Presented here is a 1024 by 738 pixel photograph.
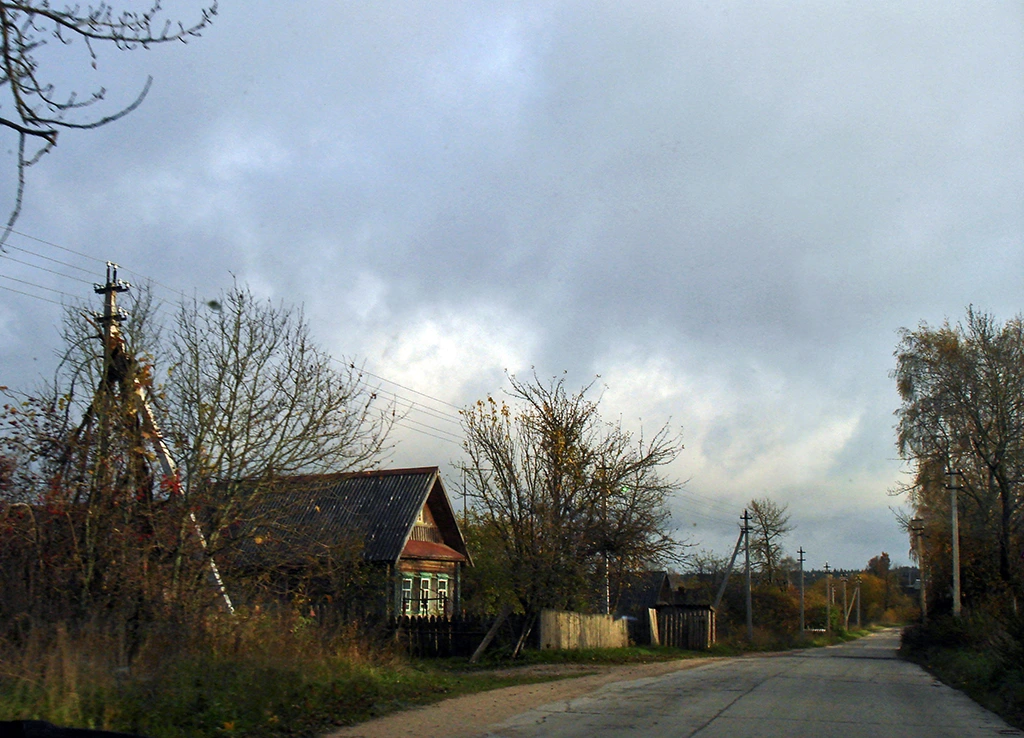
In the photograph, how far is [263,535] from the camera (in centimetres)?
1508

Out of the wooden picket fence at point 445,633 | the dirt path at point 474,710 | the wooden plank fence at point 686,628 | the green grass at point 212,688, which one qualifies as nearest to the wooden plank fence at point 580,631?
the wooden picket fence at point 445,633

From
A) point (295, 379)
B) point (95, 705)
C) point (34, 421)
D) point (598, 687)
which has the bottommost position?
point (598, 687)

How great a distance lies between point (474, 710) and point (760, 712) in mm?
4191

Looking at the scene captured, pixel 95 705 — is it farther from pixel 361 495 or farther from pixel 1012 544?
pixel 1012 544

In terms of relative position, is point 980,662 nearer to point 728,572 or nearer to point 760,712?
point 760,712

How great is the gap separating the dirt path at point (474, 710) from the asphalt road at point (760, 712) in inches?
14.3

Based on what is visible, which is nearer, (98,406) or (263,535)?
(98,406)

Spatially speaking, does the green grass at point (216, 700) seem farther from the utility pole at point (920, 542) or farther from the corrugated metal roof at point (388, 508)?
the utility pole at point (920, 542)

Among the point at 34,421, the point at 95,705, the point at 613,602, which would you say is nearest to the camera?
the point at 95,705

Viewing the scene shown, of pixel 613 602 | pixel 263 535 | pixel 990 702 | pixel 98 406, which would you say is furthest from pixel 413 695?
pixel 613 602

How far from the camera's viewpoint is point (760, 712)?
13.0 m

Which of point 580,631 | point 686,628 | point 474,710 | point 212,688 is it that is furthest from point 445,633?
point 686,628

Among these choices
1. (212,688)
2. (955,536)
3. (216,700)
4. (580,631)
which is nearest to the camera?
(216,700)

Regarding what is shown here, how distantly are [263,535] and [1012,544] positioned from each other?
2613cm
